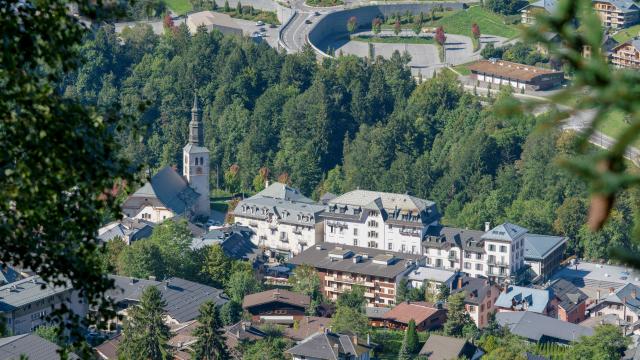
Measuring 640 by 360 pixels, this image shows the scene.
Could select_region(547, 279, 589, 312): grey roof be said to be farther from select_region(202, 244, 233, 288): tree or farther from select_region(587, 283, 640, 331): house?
select_region(202, 244, 233, 288): tree

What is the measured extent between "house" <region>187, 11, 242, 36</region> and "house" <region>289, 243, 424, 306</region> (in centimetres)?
2437

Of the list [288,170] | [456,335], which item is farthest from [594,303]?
[288,170]

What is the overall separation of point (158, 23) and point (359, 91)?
55.7 feet

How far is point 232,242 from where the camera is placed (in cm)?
4356

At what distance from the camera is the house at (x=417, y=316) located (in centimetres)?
3622

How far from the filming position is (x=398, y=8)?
2635 inches

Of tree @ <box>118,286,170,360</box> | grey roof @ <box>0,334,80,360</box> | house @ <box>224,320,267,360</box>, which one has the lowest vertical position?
house @ <box>224,320,267,360</box>

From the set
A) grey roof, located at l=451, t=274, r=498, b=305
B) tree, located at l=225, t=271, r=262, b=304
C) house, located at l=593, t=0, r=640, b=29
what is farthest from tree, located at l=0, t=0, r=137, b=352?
house, located at l=593, t=0, r=640, b=29

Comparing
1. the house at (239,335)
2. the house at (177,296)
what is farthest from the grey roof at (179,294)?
the house at (239,335)

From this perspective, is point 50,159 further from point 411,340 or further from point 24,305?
point 24,305

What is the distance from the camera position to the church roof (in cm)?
4753

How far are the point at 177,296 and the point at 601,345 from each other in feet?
37.6

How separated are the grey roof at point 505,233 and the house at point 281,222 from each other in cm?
618

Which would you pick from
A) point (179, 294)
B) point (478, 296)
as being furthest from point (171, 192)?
point (478, 296)
